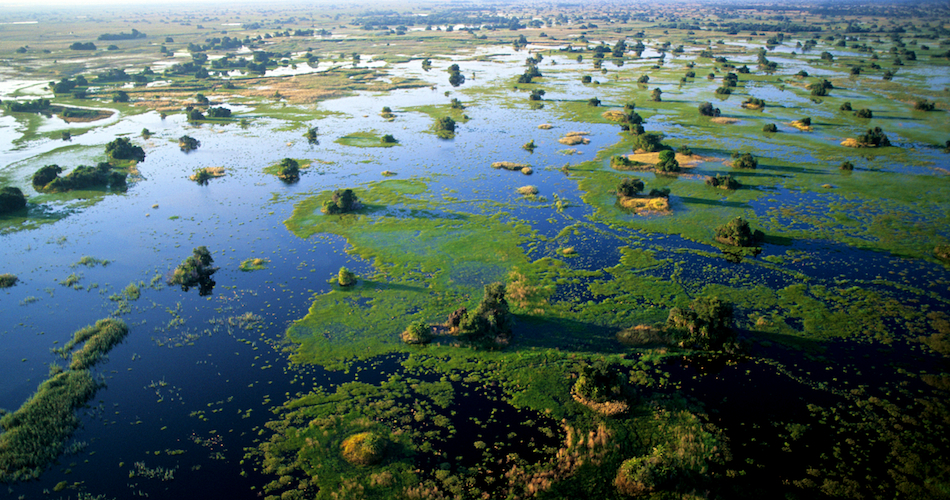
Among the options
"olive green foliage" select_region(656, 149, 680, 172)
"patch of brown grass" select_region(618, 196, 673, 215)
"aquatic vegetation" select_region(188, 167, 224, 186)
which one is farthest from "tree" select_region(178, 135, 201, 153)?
"olive green foliage" select_region(656, 149, 680, 172)

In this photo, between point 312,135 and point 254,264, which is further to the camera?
point 312,135

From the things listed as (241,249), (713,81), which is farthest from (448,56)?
(241,249)

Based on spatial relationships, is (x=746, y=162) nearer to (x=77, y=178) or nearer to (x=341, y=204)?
(x=341, y=204)

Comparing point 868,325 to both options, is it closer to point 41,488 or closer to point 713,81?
point 41,488

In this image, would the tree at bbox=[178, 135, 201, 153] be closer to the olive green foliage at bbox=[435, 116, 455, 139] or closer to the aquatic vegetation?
the aquatic vegetation

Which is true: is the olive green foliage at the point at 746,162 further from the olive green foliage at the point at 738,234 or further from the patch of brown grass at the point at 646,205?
the olive green foliage at the point at 738,234

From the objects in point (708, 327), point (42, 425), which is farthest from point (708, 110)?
point (42, 425)

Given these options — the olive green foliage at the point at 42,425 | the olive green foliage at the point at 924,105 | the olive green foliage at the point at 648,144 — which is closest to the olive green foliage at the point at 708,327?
the olive green foliage at the point at 42,425
